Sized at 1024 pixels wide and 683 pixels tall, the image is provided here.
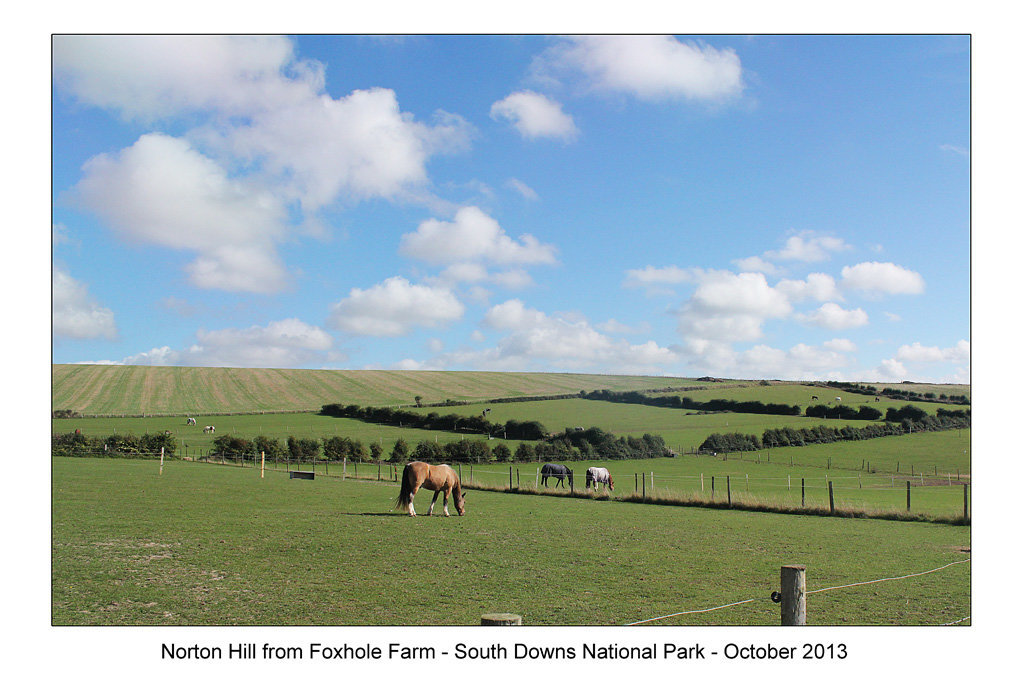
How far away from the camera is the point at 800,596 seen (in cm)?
587

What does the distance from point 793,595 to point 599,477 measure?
3360 centimetres

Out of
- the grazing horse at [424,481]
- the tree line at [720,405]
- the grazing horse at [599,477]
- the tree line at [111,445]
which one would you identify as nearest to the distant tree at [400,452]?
the tree line at [111,445]

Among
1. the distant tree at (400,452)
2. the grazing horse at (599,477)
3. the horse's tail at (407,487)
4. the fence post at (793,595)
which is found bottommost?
the distant tree at (400,452)

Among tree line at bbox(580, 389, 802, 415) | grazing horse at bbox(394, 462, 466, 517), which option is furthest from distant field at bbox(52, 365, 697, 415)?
grazing horse at bbox(394, 462, 466, 517)

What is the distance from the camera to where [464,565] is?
11.5 m

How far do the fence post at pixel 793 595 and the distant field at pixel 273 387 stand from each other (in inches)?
2770

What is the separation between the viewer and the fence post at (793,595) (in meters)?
5.86

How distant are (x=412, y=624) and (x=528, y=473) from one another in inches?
1512

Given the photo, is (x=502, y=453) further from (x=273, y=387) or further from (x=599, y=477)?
(x=273, y=387)

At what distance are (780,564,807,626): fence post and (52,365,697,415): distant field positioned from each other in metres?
70.4

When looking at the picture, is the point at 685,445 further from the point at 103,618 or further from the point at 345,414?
the point at 103,618

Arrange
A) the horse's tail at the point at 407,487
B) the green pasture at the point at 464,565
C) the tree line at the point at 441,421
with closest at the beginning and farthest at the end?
1. the green pasture at the point at 464,565
2. the horse's tail at the point at 407,487
3. the tree line at the point at 441,421

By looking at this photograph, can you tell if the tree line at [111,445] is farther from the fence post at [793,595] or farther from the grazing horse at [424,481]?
the fence post at [793,595]

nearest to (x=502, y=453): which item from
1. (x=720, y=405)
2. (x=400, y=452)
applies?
(x=400, y=452)
